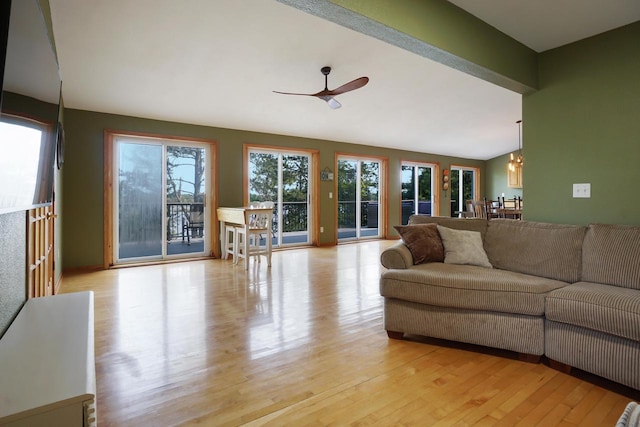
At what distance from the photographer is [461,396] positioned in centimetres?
179

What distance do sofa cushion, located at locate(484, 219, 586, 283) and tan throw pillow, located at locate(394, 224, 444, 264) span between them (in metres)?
0.44

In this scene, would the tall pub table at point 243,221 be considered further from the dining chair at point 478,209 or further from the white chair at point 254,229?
the dining chair at point 478,209

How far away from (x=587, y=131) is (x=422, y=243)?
1.69 metres

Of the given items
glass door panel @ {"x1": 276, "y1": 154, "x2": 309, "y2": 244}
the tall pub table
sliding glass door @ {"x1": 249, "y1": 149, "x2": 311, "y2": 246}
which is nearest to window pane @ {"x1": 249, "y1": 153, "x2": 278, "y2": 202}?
sliding glass door @ {"x1": 249, "y1": 149, "x2": 311, "y2": 246}

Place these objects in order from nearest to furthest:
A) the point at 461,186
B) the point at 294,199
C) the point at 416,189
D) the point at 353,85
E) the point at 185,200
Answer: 1. the point at 353,85
2. the point at 185,200
3. the point at 294,199
4. the point at 416,189
5. the point at 461,186

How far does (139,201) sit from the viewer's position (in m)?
5.43

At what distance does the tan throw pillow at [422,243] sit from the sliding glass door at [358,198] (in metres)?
4.79

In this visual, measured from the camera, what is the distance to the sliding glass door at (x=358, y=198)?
7.86 metres

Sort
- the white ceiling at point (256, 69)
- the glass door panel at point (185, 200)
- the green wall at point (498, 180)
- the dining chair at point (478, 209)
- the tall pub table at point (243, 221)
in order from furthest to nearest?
the green wall at point (498, 180), the dining chair at point (478, 209), the glass door panel at point (185, 200), the tall pub table at point (243, 221), the white ceiling at point (256, 69)

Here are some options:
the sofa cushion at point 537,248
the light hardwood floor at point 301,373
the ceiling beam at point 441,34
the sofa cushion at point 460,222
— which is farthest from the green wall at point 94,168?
the sofa cushion at point 537,248

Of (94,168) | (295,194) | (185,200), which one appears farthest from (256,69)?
(295,194)

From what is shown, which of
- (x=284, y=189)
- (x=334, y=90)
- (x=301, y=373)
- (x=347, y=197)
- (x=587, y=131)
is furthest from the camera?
(x=347, y=197)

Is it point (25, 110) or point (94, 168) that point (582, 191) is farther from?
point (94, 168)

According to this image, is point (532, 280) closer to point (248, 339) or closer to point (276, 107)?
point (248, 339)
